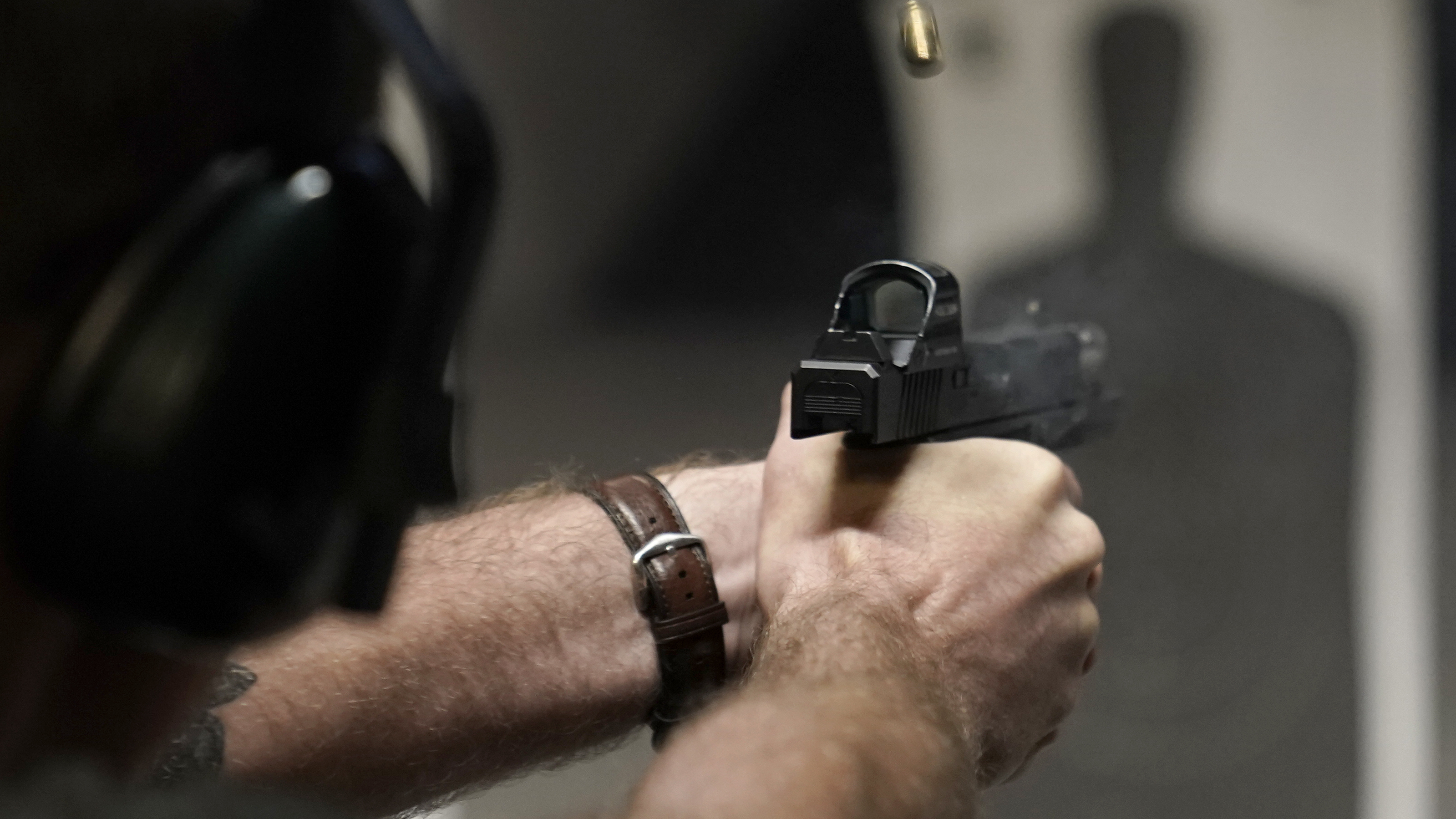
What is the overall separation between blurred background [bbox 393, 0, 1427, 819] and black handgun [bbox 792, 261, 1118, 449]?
242mm

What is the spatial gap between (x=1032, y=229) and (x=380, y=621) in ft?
2.22

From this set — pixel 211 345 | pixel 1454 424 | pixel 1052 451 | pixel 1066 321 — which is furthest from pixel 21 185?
pixel 1454 424

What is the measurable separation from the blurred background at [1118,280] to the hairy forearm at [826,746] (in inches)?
17.1

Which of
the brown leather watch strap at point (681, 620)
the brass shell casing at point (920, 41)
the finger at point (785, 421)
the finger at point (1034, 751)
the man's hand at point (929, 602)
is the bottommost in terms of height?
the finger at point (1034, 751)

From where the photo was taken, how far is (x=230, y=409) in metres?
0.25

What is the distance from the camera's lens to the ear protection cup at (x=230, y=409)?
238 millimetres

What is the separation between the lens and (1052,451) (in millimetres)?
800

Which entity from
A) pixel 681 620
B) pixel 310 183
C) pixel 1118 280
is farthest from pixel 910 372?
pixel 1118 280

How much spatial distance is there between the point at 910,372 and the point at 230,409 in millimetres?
378

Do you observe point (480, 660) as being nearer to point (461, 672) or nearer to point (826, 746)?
point (461, 672)

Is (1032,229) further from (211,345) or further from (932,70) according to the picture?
(211,345)

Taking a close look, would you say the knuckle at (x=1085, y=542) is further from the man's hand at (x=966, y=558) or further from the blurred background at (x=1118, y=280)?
the blurred background at (x=1118, y=280)

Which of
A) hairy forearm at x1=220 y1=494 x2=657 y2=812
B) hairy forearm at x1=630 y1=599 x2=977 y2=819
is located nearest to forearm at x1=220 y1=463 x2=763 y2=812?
hairy forearm at x1=220 y1=494 x2=657 y2=812

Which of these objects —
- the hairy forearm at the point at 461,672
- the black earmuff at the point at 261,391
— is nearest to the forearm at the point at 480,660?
the hairy forearm at the point at 461,672
